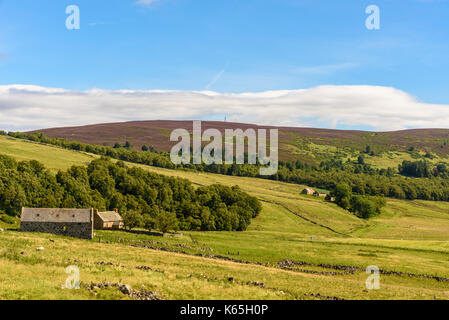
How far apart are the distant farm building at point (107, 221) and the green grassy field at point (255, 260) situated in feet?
17.9

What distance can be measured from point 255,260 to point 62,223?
2855 centimetres

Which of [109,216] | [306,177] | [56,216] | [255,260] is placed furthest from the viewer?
[306,177]

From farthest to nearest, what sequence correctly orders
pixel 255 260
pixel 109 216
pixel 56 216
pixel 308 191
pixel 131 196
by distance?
pixel 308 191
pixel 131 196
pixel 109 216
pixel 56 216
pixel 255 260

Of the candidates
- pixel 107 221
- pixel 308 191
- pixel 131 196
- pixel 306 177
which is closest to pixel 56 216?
pixel 107 221

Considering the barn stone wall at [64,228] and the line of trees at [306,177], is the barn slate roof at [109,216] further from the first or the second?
the line of trees at [306,177]

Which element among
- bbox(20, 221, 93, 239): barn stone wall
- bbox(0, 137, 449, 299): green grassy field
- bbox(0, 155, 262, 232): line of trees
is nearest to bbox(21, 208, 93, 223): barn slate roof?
bbox(20, 221, 93, 239): barn stone wall

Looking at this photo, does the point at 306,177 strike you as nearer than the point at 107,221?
No

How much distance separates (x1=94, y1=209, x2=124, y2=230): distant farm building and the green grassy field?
5.44 metres

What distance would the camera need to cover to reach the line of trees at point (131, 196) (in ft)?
271

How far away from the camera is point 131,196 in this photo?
102062 mm

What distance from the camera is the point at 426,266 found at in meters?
63.6

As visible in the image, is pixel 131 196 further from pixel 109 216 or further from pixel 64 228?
pixel 64 228

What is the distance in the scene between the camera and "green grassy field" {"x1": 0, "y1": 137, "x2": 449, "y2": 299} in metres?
33.1
